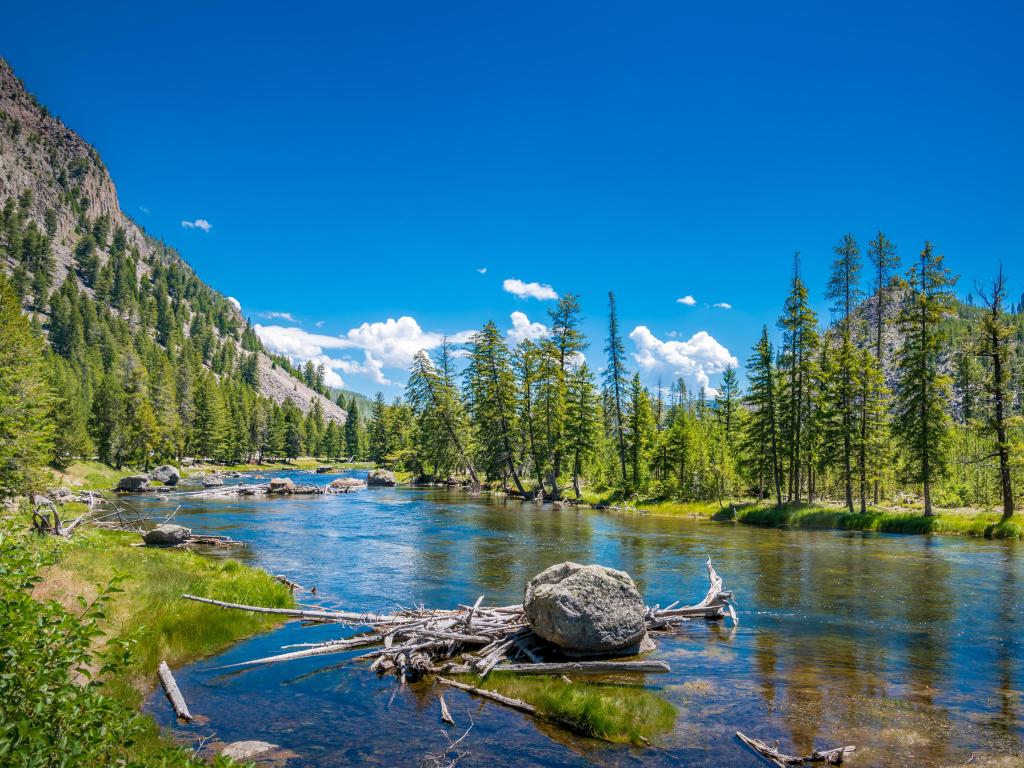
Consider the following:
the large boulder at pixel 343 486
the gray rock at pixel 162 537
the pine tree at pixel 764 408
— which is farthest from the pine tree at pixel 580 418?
the gray rock at pixel 162 537

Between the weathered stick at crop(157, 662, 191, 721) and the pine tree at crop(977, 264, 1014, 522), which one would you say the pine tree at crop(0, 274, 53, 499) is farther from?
the pine tree at crop(977, 264, 1014, 522)

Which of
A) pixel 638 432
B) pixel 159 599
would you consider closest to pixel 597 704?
pixel 159 599

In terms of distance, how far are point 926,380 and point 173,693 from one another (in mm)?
42423

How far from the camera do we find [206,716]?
1013cm

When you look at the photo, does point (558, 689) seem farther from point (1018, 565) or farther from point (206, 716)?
point (1018, 565)

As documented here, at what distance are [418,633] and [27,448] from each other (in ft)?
77.6

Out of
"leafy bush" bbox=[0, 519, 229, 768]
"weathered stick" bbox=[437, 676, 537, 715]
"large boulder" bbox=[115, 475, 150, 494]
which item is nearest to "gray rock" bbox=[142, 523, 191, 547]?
"weathered stick" bbox=[437, 676, 537, 715]

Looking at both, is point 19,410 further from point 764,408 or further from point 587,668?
point 764,408

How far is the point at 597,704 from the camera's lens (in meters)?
10.3

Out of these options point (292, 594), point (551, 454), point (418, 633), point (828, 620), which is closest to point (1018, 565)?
point (828, 620)

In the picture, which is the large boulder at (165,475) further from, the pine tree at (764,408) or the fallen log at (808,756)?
the fallen log at (808,756)

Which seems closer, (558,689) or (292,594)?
(558,689)

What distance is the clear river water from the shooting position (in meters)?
9.41

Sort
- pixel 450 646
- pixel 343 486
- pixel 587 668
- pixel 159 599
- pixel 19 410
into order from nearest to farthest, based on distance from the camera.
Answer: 1. pixel 587 668
2. pixel 450 646
3. pixel 159 599
4. pixel 19 410
5. pixel 343 486
